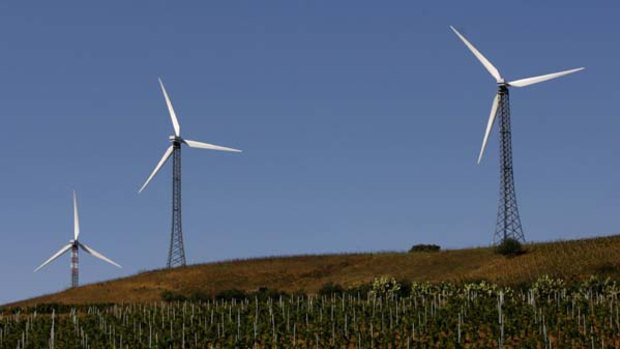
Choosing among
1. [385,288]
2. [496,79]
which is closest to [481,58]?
[496,79]

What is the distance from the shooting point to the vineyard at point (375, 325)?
57.7m

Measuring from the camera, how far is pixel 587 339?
5609 cm

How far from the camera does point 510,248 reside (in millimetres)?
112062

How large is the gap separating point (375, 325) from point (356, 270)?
51.7 metres

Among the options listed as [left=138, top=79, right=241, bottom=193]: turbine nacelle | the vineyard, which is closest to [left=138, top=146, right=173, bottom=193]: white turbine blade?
[left=138, top=79, right=241, bottom=193]: turbine nacelle

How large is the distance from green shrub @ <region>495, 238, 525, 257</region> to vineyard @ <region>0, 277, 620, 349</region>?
2393cm

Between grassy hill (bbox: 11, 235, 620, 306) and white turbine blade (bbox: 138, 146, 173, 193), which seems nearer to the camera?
grassy hill (bbox: 11, 235, 620, 306)

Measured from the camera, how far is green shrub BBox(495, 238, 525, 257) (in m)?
112

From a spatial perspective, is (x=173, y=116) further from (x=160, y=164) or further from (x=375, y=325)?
(x=375, y=325)

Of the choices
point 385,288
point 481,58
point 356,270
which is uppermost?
point 481,58

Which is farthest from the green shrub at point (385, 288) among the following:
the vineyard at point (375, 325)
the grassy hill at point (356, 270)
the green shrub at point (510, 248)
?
the green shrub at point (510, 248)

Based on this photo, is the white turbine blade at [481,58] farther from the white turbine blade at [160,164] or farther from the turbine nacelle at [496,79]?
the white turbine blade at [160,164]

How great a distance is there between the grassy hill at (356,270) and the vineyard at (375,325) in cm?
1546

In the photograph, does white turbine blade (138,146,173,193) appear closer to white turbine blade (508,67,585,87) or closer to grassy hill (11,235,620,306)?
grassy hill (11,235,620,306)
